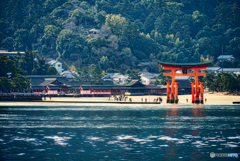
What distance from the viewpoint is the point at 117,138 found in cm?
3566

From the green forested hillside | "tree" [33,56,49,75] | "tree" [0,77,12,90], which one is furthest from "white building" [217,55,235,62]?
"tree" [0,77,12,90]

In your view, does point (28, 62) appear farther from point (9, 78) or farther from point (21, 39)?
point (21, 39)

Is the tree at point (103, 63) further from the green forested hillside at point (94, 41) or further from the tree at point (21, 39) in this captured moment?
the tree at point (21, 39)

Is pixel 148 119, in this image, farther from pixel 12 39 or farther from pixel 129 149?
pixel 12 39

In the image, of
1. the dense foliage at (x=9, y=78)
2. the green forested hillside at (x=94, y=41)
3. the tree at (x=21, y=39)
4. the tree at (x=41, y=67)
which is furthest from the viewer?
the tree at (x=21, y=39)

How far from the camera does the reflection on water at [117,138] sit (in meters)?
28.5

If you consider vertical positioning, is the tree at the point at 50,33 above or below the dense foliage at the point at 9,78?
above

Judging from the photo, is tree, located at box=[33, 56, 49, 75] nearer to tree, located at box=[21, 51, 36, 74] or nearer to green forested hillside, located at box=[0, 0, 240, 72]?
tree, located at box=[21, 51, 36, 74]

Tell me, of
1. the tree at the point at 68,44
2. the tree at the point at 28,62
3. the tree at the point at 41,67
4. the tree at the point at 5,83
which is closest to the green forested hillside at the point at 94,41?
the tree at the point at 68,44

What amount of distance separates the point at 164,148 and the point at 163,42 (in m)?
166

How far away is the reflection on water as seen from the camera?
2853 centimetres

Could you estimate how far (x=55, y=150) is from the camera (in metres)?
30.0

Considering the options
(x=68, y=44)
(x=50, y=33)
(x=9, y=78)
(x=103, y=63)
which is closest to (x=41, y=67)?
(x=103, y=63)

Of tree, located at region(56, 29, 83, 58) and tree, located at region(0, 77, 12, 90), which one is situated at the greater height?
tree, located at region(56, 29, 83, 58)
